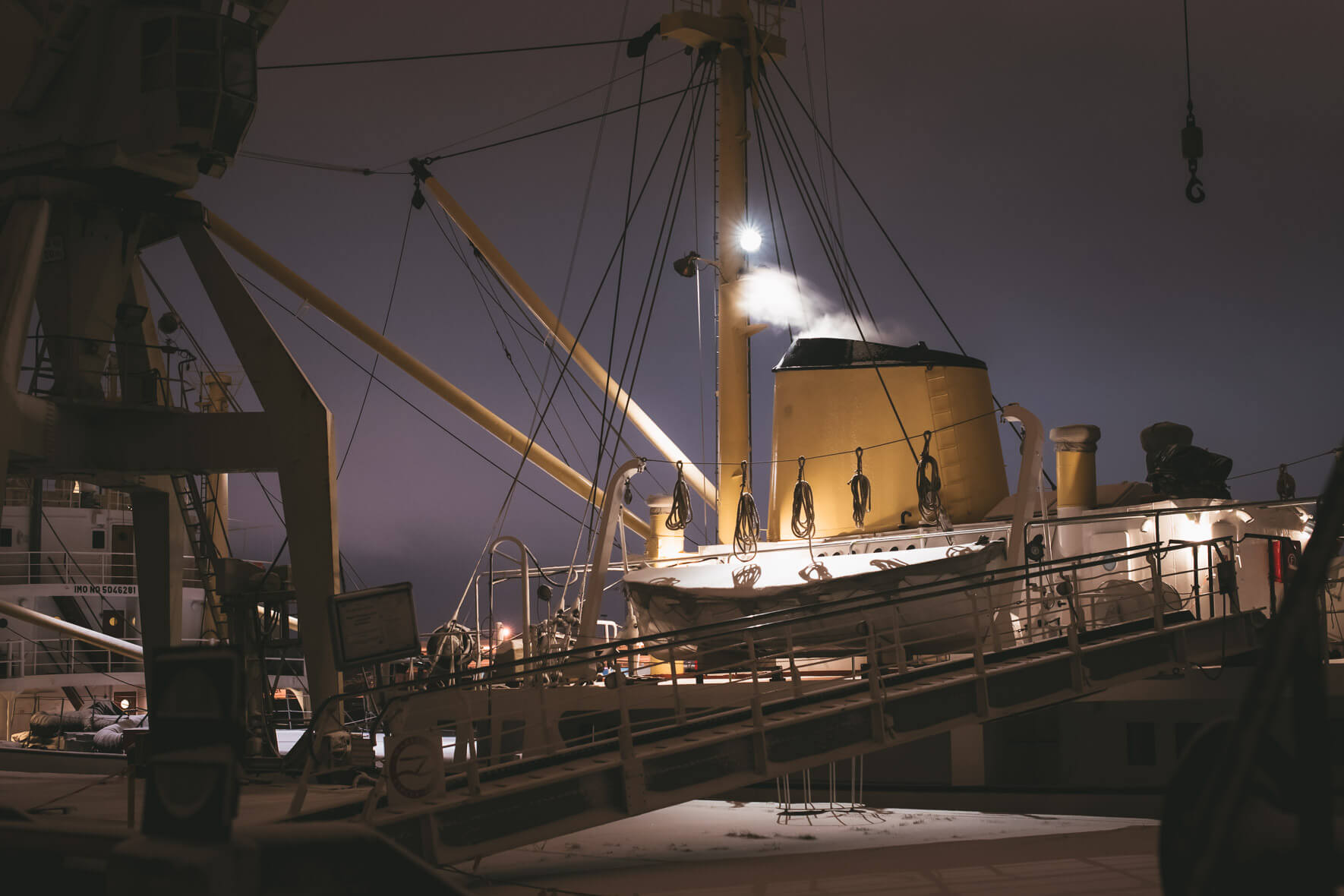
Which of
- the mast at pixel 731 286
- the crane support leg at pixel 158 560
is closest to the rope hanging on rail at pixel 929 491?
the mast at pixel 731 286

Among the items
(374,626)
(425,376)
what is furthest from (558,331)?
(374,626)

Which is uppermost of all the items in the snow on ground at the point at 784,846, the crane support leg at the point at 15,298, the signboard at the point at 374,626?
the crane support leg at the point at 15,298

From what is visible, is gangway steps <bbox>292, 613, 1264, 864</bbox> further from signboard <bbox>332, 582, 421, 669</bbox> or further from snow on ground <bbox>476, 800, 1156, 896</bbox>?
signboard <bbox>332, 582, 421, 669</bbox>

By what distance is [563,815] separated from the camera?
869 centimetres

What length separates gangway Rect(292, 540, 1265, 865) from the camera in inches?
327

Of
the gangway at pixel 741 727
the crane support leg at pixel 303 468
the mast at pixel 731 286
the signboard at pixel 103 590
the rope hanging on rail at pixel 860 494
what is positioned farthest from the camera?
the signboard at pixel 103 590

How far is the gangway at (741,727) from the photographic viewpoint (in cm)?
830

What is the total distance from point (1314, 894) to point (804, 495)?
12.2 m

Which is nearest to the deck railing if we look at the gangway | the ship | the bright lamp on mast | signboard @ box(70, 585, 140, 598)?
signboard @ box(70, 585, 140, 598)

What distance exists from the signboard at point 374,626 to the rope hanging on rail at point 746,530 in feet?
22.6

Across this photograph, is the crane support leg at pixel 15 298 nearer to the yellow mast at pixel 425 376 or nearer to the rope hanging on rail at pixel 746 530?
the yellow mast at pixel 425 376

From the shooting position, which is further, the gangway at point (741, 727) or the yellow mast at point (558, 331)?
the yellow mast at point (558, 331)

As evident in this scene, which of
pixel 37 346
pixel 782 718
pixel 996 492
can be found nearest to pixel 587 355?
pixel 996 492

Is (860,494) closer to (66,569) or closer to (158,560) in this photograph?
(158,560)
